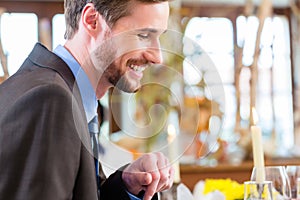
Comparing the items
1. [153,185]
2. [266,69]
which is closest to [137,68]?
[153,185]

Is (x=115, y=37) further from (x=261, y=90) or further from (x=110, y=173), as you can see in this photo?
(x=261, y=90)

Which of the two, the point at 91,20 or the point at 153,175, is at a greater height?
the point at 91,20

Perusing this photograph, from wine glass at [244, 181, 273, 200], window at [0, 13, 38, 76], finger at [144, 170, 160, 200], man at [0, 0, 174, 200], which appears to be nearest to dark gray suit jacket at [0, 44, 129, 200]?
man at [0, 0, 174, 200]

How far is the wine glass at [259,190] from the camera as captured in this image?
1.19 meters

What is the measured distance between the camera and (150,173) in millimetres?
1139

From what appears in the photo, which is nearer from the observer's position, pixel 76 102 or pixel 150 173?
pixel 76 102

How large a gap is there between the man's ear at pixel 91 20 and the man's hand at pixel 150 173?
242 mm

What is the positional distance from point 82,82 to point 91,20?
111mm

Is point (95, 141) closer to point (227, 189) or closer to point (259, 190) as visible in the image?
point (259, 190)

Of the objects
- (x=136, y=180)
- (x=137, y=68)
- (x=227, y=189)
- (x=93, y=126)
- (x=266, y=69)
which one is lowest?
(x=266, y=69)

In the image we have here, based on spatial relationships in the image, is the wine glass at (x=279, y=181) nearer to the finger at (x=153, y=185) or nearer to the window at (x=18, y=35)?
the finger at (x=153, y=185)

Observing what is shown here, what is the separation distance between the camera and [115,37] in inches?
42.2

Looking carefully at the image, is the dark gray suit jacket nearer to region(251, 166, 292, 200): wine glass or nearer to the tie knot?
the tie knot

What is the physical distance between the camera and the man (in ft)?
2.89
